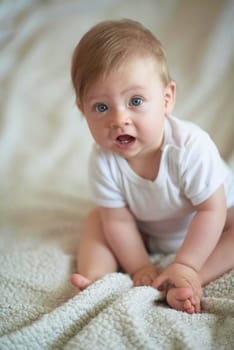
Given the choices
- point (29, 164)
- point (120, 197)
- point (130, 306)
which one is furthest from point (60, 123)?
point (130, 306)

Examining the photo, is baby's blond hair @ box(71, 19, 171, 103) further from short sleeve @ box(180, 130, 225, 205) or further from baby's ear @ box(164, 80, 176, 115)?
short sleeve @ box(180, 130, 225, 205)

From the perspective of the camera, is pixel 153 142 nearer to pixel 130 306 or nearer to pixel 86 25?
pixel 130 306

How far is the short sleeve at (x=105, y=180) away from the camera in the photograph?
3.24 feet

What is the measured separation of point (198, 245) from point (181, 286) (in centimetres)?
8

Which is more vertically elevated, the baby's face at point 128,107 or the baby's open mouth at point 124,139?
the baby's face at point 128,107

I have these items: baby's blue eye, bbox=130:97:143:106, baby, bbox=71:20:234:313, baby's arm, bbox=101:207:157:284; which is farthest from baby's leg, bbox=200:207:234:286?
baby's blue eye, bbox=130:97:143:106

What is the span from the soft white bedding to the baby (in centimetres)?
5

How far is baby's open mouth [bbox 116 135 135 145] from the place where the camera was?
0.90 meters

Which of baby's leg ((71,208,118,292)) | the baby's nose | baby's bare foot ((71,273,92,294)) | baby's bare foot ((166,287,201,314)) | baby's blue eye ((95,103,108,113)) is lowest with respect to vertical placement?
baby's bare foot ((166,287,201,314))

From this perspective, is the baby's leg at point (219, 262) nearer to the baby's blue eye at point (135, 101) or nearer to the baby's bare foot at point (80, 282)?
the baby's bare foot at point (80, 282)

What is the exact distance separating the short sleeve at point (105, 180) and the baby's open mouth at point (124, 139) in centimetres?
9

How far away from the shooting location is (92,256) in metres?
1.01

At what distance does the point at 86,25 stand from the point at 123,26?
83 cm

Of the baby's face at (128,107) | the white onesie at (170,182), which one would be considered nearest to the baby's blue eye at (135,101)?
the baby's face at (128,107)
